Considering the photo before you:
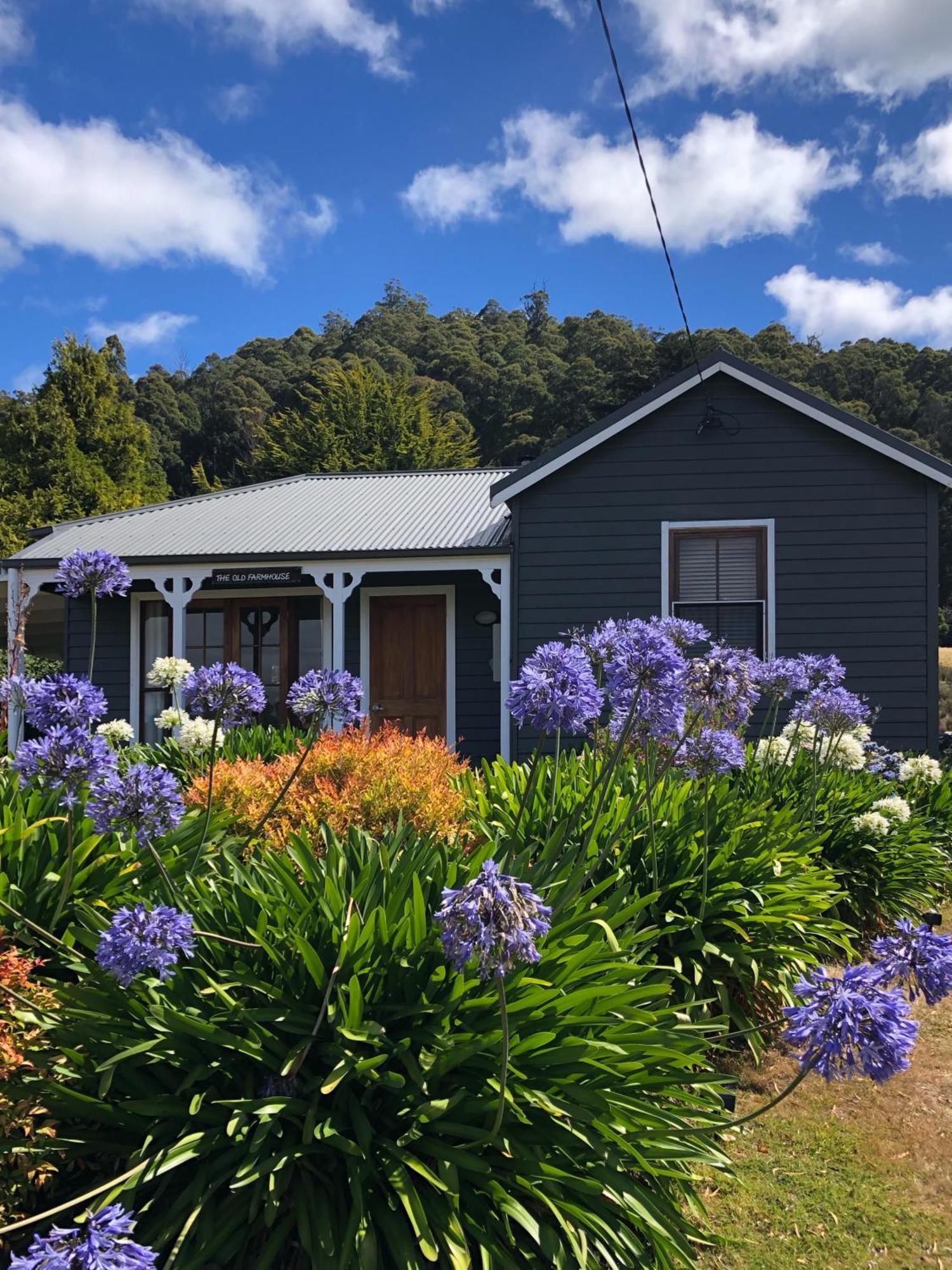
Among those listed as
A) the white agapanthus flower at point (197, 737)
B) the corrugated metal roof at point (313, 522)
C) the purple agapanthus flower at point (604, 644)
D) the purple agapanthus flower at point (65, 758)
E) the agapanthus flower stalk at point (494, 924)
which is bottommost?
the white agapanthus flower at point (197, 737)

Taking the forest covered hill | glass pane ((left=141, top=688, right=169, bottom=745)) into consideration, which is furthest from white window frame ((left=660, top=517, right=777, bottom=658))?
the forest covered hill

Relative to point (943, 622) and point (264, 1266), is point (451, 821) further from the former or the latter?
point (943, 622)

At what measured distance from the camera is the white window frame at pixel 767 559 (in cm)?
1119

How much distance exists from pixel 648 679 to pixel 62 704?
1.92 metres

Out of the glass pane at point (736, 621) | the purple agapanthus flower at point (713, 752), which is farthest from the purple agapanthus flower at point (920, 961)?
the glass pane at point (736, 621)

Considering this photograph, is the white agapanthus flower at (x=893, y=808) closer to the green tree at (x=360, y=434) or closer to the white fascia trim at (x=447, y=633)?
the white fascia trim at (x=447, y=633)

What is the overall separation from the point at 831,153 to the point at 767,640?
5866 millimetres

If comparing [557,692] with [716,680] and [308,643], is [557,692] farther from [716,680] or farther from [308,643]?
[308,643]

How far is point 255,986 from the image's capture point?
9.50 feet

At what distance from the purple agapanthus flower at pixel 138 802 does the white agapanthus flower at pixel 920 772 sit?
747 centimetres

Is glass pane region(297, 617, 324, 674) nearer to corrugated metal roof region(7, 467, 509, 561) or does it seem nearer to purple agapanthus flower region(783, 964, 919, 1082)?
corrugated metal roof region(7, 467, 509, 561)

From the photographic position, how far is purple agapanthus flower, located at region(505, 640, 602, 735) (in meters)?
3.22

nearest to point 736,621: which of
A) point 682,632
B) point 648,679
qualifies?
point 682,632

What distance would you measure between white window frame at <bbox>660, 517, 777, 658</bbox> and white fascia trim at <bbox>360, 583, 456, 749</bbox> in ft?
10.2
